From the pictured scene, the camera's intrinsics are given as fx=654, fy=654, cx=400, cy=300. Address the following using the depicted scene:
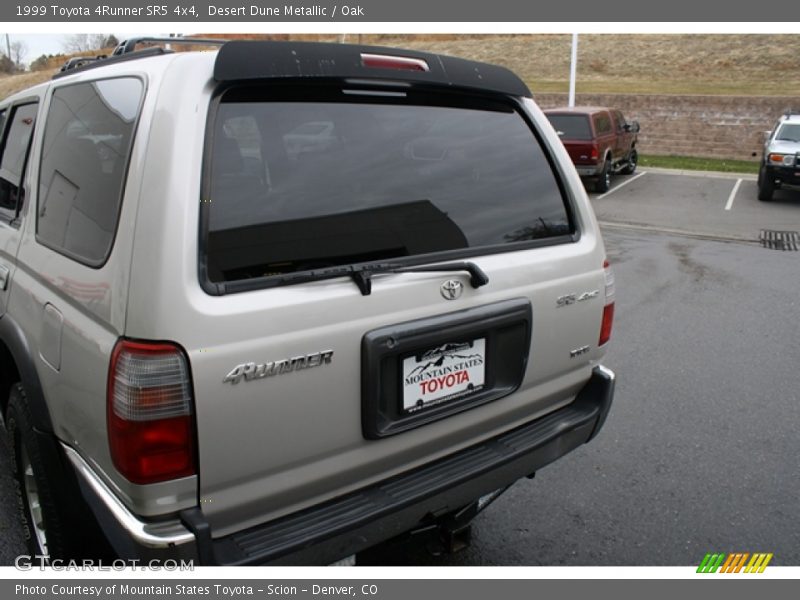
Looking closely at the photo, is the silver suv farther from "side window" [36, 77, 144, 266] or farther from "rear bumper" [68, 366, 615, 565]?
"side window" [36, 77, 144, 266]

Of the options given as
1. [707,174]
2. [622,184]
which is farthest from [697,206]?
[707,174]

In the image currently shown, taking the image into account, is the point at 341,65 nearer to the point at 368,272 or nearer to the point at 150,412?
the point at 368,272

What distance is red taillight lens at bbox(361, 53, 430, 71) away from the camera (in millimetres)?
2199

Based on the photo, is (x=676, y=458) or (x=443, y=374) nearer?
(x=443, y=374)

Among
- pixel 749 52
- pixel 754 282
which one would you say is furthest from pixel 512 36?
pixel 754 282

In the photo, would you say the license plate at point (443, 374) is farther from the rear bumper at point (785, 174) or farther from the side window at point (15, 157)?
the rear bumper at point (785, 174)

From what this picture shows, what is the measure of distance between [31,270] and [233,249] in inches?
42.0

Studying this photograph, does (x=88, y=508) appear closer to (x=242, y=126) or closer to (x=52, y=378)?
(x=52, y=378)

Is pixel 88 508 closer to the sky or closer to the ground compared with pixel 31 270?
closer to the ground

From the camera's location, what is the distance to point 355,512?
2.13 metres

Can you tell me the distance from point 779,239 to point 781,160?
4.13m

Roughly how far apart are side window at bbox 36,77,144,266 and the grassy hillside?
27.0 metres

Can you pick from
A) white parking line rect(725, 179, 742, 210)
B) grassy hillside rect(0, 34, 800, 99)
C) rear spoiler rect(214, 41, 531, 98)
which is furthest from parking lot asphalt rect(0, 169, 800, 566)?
grassy hillside rect(0, 34, 800, 99)

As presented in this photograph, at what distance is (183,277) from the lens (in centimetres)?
177
